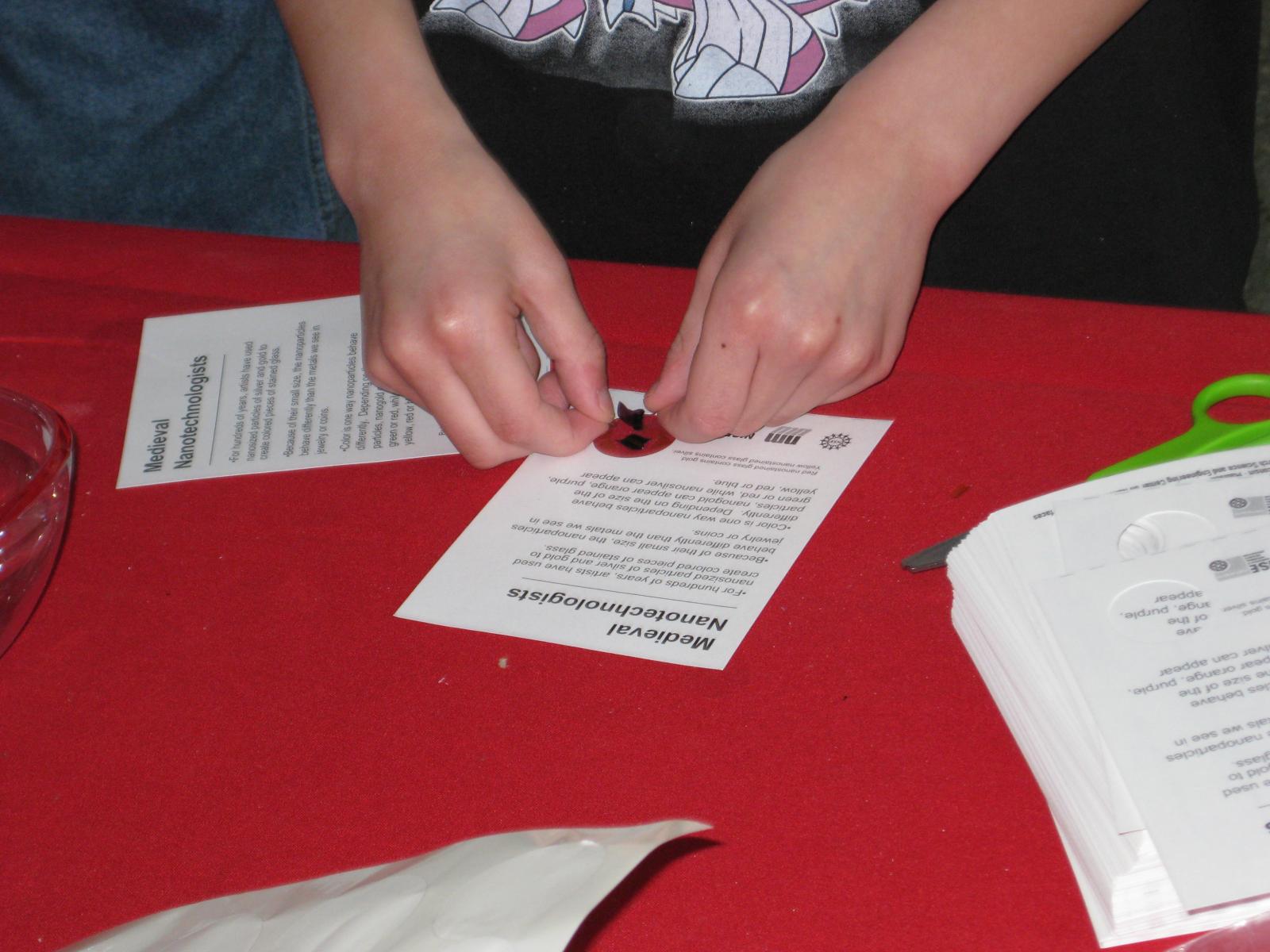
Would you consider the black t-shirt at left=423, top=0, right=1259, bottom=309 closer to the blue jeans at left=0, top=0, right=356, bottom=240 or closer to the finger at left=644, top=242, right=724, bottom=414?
the finger at left=644, top=242, right=724, bottom=414

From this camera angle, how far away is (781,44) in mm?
760

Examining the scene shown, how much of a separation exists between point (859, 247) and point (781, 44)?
0.76ft

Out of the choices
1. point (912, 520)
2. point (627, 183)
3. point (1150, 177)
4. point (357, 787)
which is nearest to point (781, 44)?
point (627, 183)

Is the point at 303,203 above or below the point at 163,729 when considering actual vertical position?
below

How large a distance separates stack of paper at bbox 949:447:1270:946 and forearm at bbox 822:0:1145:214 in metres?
0.26

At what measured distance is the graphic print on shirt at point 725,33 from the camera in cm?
75

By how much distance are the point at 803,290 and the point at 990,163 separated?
0.92ft

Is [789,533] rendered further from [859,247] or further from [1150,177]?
[1150,177]

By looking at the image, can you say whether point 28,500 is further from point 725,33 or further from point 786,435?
point 725,33

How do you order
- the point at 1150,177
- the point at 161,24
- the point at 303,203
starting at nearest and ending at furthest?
the point at 1150,177 → the point at 161,24 → the point at 303,203

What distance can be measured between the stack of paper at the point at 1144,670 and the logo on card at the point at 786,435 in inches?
6.5

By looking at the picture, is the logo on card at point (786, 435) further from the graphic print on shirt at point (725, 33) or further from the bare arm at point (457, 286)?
the graphic print on shirt at point (725, 33)

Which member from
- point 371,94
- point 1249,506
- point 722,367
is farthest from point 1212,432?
point 371,94

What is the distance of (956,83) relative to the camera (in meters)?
0.64
